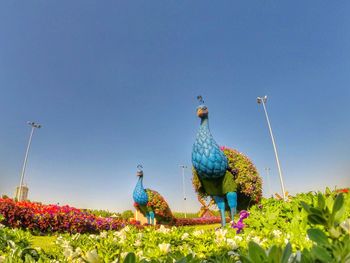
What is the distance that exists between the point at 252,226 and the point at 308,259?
2431 millimetres

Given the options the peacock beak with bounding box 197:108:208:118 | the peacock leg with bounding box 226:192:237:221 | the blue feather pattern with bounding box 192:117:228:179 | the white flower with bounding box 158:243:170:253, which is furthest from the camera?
the peacock beak with bounding box 197:108:208:118

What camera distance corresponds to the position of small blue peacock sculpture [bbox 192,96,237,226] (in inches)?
295

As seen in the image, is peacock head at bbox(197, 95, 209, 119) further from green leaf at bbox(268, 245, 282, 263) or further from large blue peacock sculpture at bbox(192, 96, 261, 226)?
green leaf at bbox(268, 245, 282, 263)

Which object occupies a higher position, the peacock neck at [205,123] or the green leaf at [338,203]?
the peacock neck at [205,123]

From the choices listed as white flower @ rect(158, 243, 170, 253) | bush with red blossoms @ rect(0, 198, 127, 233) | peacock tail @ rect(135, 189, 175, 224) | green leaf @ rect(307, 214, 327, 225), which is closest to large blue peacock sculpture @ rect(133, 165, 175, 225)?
peacock tail @ rect(135, 189, 175, 224)

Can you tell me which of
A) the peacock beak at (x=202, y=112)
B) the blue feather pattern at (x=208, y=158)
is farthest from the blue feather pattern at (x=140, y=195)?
the peacock beak at (x=202, y=112)

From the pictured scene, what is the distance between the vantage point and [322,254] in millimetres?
722

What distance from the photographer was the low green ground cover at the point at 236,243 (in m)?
0.73

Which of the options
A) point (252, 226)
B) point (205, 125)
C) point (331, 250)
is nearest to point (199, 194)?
point (205, 125)

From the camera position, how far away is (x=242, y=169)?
8.21m

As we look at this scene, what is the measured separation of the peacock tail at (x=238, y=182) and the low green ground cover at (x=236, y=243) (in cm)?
386

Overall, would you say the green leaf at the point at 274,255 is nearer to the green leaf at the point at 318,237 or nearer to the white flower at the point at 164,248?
the green leaf at the point at 318,237

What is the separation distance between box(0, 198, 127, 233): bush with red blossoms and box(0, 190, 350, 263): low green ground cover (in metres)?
7.16

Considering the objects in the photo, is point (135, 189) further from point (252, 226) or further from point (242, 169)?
point (252, 226)
